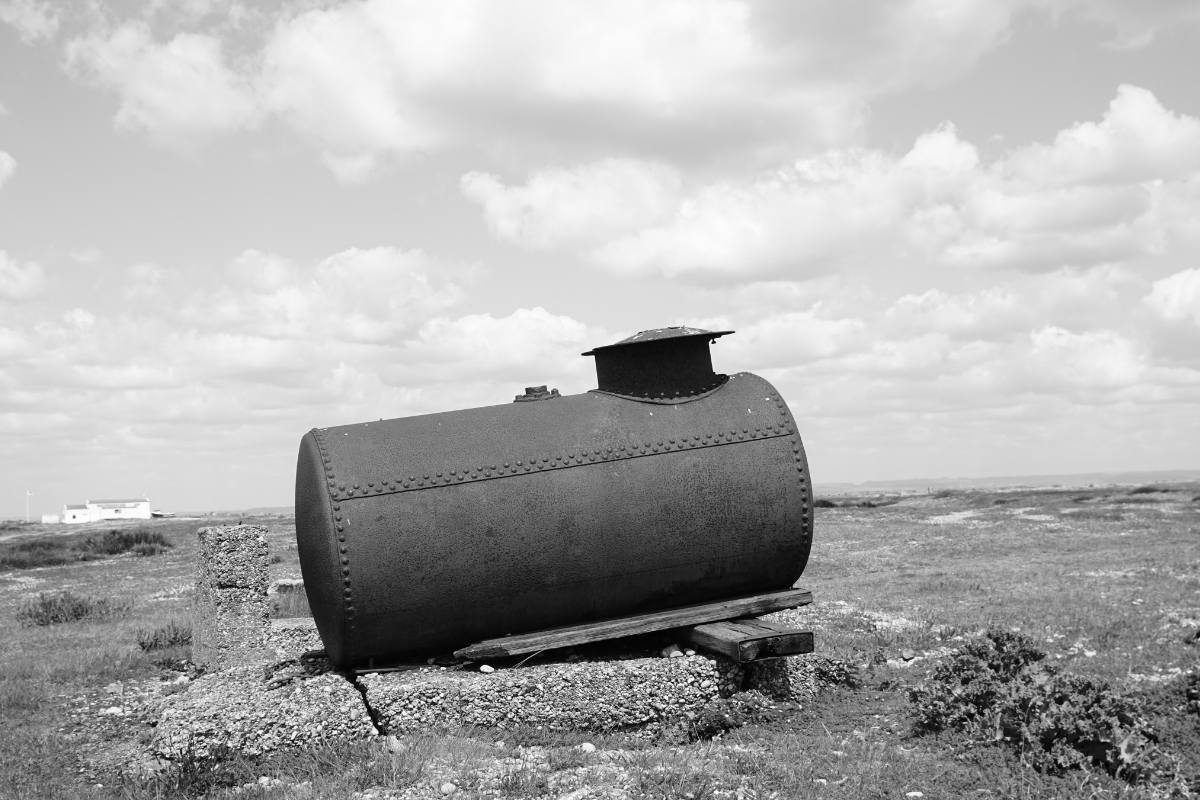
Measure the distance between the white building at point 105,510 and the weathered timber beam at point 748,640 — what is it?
106m

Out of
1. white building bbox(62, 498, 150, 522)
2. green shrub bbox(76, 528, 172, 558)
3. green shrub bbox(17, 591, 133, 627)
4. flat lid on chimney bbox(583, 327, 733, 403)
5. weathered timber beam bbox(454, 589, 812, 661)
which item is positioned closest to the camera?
weathered timber beam bbox(454, 589, 812, 661)

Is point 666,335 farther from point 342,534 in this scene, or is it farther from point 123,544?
point 123,544

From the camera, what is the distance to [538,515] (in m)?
7.63

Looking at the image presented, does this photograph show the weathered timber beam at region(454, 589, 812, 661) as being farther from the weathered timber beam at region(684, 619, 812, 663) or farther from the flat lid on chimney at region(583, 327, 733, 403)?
the flat lid on chimney at region(583, 327, 733, 403)

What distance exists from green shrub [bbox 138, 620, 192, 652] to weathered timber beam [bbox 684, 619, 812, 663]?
7534mm

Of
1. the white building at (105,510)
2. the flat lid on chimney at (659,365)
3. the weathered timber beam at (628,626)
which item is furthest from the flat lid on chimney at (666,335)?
the white building at (105,510)

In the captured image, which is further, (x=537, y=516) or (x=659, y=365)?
(x=659, y=365)

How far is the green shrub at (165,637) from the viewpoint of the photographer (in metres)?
12.1

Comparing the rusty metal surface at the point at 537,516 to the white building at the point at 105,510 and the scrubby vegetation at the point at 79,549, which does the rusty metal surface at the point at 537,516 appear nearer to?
the scrubby vegetation at the point at 79,549

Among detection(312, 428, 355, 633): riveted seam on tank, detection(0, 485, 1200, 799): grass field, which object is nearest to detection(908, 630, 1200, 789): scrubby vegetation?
detection(0, 485, 1200, 799): grass field

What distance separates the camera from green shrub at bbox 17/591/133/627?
1481cm

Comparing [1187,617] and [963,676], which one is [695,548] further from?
[1187,617]

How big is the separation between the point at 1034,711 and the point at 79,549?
102ft

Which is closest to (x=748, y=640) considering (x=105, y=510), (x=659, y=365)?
(x=659, y=365)
